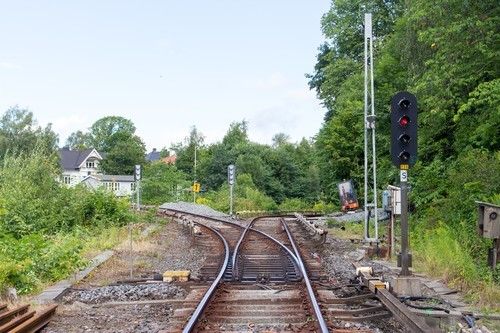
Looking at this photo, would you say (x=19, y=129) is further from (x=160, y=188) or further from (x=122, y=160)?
(x=160, y=188)

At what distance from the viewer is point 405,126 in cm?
949

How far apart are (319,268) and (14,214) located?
1029 centimetres

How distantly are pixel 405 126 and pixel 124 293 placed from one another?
16.4 feet

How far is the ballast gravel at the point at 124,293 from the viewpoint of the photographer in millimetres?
9414

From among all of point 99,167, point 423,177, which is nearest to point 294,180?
point 99,167

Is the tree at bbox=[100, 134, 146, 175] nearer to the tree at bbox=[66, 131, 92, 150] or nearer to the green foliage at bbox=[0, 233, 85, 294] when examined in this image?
the tree at bbox=[66, 131, 92, 150]

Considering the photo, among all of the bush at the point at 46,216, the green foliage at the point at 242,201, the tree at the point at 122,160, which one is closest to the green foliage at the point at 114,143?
the tree at the point at 122,160

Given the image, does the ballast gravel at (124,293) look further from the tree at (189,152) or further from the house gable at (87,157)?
the house gable at (87,157)

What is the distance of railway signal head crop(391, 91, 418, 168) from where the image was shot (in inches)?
373

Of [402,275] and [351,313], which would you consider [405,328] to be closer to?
[351,313]

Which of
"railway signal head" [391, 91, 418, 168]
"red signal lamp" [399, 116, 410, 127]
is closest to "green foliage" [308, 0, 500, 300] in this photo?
"railway signal head" [391, 91, 418, 168]

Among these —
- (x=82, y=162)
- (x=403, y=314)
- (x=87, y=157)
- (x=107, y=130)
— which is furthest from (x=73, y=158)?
(x=403, y=314)

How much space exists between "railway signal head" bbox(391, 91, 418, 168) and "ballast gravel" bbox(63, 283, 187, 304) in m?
3.93

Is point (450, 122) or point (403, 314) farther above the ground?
point (450, 122)
